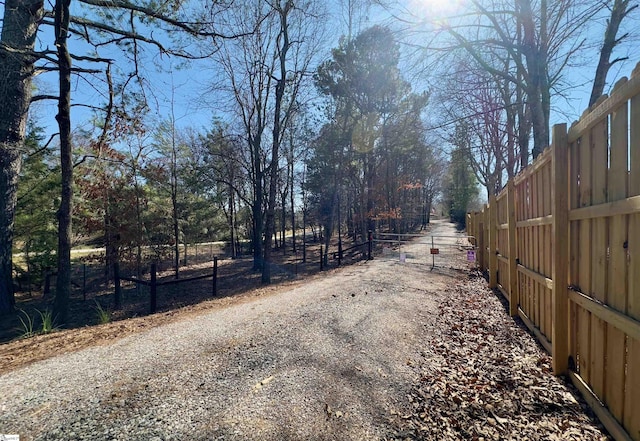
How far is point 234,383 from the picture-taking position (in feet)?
8.29

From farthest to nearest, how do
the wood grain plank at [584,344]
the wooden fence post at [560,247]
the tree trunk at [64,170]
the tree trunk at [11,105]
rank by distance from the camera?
1. the tree trunk at [11,105]
2. the tree trunk at [64,170]
3. the wooden fence post at [560,247]
4. the wood grain plank at [584,344]

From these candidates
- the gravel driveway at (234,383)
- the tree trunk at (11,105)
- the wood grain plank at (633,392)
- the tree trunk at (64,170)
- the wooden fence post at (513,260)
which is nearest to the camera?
the wood grain plank at (633,392)

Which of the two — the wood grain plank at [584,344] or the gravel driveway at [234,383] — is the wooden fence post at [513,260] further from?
the wood grain plank at [584,344]

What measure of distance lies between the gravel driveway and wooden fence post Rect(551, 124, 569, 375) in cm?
121

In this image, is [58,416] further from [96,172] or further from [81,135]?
[81,135]

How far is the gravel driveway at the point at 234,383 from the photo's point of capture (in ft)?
6.61

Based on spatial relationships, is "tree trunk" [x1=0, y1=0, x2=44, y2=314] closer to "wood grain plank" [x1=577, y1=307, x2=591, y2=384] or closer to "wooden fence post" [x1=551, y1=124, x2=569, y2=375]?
"wooden fence post" [x1=551, y1=124, x2=569, y2=375]

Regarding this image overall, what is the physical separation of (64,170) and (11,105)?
2316mm

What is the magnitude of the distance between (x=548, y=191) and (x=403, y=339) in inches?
90.8

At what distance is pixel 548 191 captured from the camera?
9.34 ft

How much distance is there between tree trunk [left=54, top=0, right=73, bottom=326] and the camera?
5679 mm

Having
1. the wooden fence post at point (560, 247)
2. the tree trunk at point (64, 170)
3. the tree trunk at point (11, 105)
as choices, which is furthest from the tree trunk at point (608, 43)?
the tree trunk at point (11, 105)

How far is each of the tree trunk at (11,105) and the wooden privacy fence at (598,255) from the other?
30.2 ft

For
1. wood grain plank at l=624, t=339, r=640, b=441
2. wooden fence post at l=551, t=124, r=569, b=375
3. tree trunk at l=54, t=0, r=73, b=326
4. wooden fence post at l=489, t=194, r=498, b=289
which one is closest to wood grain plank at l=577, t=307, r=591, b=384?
wooden fence post at l=551, t=124, r=569, b=375
